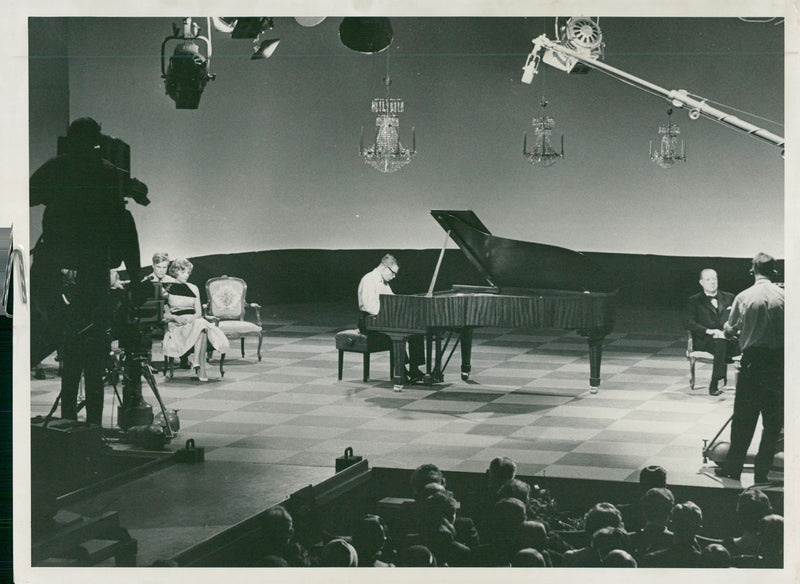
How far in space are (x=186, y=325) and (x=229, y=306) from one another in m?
0.68

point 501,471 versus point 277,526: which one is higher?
point 501,471

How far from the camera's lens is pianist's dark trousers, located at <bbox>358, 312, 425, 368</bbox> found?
940 centimetres

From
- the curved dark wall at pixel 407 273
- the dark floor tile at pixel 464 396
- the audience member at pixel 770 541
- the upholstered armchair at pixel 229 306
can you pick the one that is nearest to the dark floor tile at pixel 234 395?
the upholstered armchair at pixel 229 306

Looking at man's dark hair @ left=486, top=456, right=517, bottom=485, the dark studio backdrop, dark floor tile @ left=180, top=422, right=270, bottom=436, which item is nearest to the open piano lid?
the dark studio backdrop

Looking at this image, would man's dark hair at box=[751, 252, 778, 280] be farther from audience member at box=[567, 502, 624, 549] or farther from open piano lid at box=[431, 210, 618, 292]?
open piano lid at box=[431, 210, 618, 292]

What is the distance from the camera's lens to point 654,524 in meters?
6.11

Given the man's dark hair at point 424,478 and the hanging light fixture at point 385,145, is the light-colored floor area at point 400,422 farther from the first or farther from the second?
the hanging light fixture at point 385,145

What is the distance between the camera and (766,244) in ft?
38.2

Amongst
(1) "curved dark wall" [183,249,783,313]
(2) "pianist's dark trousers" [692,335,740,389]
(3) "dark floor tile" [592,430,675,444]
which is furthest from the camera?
(1) "curved dark wall" [183,249,783,313]

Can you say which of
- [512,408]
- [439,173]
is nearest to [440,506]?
[512,408]

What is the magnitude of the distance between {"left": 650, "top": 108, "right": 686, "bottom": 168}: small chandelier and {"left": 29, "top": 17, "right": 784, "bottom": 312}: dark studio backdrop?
10 cm

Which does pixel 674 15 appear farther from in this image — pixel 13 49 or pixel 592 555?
pixel 13 49

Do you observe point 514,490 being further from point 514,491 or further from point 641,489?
point 641,489

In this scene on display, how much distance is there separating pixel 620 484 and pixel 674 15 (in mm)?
2686
